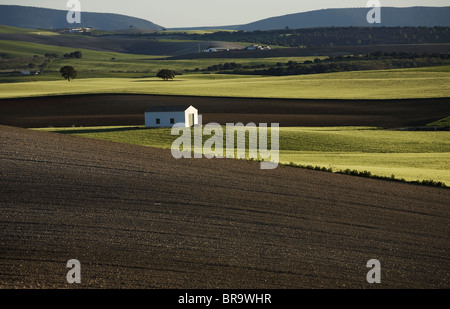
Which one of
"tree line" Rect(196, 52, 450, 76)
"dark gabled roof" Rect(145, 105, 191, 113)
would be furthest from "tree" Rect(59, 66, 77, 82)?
"dark gabled roof" Rect(145, 105, 191, 113)

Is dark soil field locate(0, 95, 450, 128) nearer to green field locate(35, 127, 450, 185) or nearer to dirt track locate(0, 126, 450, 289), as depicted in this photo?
green field locate(35, 127, 450, 185)

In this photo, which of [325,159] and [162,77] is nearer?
[325,159]

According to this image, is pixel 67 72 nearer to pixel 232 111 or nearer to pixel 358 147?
pixel 232 111

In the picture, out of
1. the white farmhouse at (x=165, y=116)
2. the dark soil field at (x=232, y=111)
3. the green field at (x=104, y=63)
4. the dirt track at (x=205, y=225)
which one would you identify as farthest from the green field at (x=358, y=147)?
the green field at (x=104, y=63)

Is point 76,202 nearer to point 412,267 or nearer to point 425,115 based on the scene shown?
point 412,267

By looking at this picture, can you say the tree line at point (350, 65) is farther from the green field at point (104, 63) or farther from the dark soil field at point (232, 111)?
the dark soil field at point (232, 111)

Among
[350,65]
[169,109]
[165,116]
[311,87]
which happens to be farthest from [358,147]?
[350,65]

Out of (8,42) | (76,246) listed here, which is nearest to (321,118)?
(76,246)
